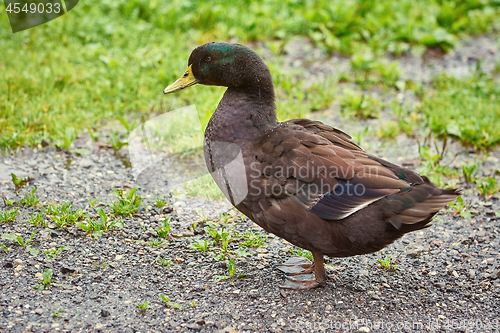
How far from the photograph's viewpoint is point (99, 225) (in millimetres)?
3988

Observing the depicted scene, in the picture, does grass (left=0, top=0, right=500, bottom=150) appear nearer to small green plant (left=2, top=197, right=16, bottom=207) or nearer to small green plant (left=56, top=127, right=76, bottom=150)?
small green plant (left=56, top=127, right=76, bottom=150)

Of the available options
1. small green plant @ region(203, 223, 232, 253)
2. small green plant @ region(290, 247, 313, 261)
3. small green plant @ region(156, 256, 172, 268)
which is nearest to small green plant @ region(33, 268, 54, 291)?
small green plant @ region(156, 256, 172, 268)

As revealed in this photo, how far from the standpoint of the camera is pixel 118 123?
5680 millimetres

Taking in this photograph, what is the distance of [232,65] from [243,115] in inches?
14.7

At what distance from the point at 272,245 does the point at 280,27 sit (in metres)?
4.33

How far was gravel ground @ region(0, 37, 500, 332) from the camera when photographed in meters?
3.21

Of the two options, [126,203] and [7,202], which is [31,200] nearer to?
[7,202]

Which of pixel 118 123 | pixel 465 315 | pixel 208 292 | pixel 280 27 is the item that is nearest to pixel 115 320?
pixel 208 292

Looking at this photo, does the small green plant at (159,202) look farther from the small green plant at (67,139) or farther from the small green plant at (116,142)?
the small green plant at (67,139)

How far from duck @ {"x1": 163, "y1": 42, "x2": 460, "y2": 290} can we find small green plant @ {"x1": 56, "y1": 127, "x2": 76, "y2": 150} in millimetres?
1858

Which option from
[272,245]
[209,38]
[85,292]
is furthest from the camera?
[209,38]

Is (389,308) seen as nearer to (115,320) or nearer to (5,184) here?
(115,320)

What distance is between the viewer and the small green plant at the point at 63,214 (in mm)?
3979

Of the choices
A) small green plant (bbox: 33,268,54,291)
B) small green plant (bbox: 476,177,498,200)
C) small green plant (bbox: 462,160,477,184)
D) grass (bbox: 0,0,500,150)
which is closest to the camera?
small green plant (bbox: 33,268,54,291)
